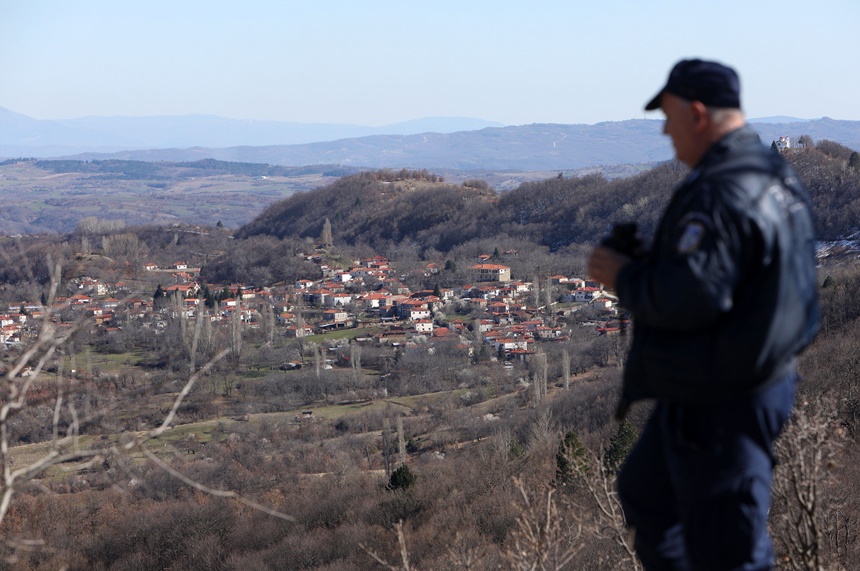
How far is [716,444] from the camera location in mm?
1648

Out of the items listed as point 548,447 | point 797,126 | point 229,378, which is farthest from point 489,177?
point 548,447

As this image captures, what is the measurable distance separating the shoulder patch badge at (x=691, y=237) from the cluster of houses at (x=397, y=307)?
32095 millimetres

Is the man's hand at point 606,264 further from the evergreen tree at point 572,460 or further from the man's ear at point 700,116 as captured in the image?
the evergreen tree at point 572,460

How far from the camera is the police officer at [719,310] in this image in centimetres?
155

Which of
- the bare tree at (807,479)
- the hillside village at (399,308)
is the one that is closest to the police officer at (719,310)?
the bare tree at (807,479)

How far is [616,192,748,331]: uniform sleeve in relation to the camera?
153cm

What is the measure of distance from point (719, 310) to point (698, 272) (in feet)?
0.24

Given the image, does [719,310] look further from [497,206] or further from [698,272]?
[497,206]

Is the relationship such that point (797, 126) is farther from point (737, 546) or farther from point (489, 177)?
point (737, 546)

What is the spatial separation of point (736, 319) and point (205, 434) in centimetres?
2421

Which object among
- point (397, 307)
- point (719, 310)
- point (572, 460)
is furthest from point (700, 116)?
point (397, 307)

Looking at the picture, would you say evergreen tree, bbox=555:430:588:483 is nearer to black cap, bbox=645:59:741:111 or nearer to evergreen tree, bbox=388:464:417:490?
black cap, bbox=645:59:741:111

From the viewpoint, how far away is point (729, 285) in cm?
154

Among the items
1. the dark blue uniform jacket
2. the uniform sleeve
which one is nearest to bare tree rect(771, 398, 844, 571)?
the dark blue uniform jacket
